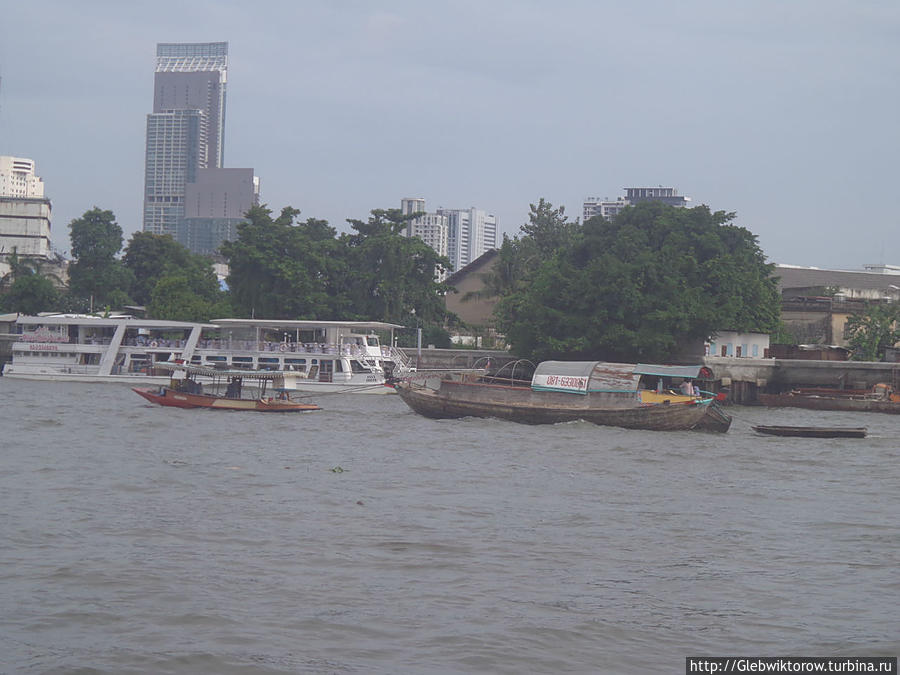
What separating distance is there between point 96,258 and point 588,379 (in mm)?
46677

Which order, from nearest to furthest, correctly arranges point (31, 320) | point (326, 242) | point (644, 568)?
point (644, 568)
point (31, 320)
point (326, 242)

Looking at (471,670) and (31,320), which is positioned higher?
(31,320)

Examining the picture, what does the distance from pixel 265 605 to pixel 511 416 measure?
20.8m

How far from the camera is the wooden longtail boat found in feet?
94.2

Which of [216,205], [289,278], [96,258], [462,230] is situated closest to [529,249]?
[289,278]

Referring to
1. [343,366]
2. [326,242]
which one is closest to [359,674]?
[343,366]

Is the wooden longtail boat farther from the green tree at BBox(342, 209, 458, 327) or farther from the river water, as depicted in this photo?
the green tree at BBox(342, 209, 458, 327)

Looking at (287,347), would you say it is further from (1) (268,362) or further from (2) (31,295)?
(2) (31,295)

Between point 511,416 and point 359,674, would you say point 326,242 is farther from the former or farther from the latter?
point 359,674

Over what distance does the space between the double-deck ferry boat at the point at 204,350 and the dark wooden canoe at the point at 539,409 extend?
46.4 ft

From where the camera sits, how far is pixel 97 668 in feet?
25.9

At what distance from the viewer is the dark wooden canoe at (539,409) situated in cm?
2867

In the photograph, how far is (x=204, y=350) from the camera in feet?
156

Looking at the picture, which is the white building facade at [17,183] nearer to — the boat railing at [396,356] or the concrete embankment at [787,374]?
the boat railing at [396,356]
